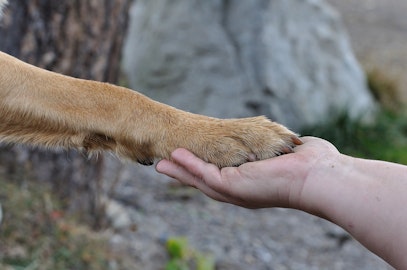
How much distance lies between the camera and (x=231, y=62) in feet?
25.7

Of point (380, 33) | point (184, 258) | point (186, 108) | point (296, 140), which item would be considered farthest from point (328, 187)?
point (380, 33)

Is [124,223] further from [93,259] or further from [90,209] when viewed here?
[93,259]

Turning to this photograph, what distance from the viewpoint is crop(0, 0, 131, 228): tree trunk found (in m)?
4.65

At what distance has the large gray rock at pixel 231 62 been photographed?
7.86m

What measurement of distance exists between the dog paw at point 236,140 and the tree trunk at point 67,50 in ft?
6.17

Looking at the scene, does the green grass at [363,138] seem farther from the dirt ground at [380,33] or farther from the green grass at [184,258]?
the green grass at [184,258]

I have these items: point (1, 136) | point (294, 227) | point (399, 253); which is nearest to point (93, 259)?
point (1, 136)

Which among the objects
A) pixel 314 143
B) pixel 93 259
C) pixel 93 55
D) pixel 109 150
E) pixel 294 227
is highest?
pixel 314 143

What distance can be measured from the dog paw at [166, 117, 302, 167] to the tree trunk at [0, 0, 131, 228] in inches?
74.0

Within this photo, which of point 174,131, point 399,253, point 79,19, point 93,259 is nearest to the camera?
point 399,253

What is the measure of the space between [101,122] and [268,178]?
100 centimetres

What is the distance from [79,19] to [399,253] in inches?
125

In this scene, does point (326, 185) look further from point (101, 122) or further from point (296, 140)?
point (101, 122)

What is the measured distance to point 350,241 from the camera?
19.0 feet
